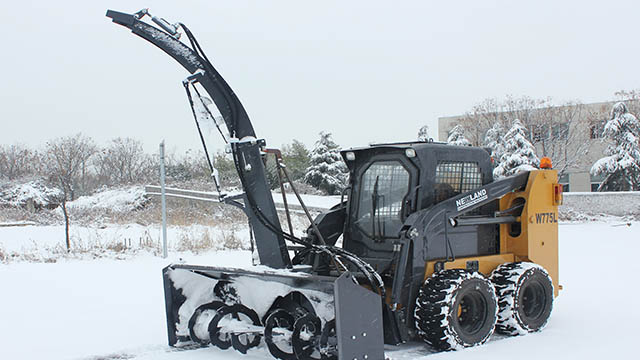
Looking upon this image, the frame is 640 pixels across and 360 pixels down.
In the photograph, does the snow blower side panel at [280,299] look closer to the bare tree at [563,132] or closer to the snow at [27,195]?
the snow at [27,195]

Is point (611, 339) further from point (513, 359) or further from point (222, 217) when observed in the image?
point (222, 217)

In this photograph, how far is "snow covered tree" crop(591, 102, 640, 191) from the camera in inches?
1251

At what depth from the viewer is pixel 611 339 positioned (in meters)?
6.66

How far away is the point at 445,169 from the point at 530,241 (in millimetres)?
1441

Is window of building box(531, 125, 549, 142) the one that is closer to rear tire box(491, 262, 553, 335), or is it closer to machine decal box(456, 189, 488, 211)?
rear tire box(491, 262, 553, 335)

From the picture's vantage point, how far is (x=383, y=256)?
7047mm

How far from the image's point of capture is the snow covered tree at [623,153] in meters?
31.8

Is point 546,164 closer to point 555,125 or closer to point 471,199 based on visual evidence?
point 471,199

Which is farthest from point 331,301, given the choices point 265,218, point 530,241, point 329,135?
point 329,135

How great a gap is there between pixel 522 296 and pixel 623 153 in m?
28.0

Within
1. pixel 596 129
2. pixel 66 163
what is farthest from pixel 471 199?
pixel 596 129

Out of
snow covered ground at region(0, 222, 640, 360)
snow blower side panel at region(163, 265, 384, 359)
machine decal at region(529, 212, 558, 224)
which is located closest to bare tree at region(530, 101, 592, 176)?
snow covered ground at region(0, 222, 640, 360)

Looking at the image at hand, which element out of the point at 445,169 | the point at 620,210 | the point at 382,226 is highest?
the point at 445,169

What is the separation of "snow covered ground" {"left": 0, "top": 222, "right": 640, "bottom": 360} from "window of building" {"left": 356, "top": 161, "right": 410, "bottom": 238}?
1.28 meters
